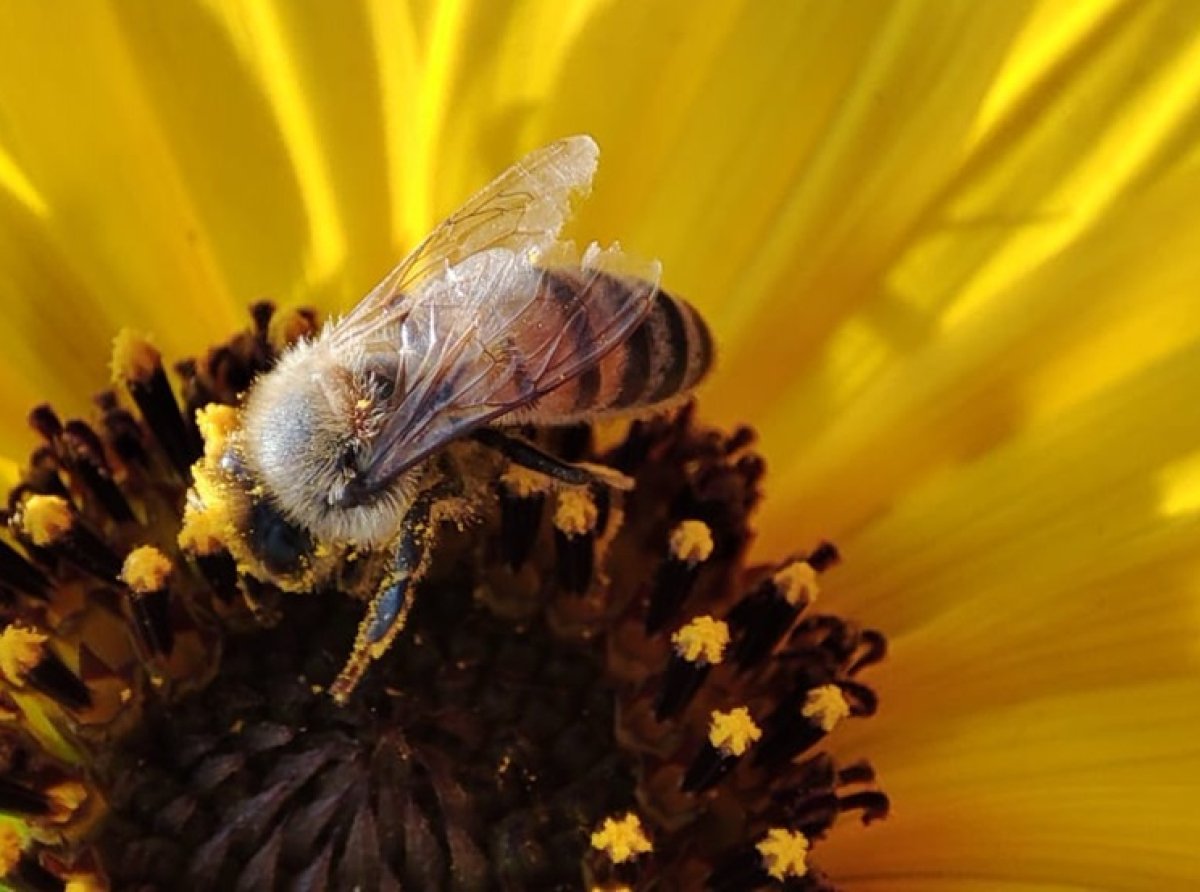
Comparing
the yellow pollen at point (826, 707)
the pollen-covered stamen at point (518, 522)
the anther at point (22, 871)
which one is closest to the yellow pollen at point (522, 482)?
the pollen-covered stamen at point (518, 522)

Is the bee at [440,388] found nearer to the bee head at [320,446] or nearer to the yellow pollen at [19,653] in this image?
the bee head at [320,446]

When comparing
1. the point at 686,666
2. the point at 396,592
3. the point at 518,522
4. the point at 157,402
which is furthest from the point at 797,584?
the point at 157,402

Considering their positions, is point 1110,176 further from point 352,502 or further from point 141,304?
point 141,304

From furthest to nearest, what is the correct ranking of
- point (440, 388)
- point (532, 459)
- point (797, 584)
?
point (797, 584)
point (532, 459)
point (440, 388)

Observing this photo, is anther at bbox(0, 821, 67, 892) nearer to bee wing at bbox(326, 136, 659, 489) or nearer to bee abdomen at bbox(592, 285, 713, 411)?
bee wing at bbox(326, 136, 659, 489)

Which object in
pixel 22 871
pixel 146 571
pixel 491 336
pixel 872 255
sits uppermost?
pixel 872 255

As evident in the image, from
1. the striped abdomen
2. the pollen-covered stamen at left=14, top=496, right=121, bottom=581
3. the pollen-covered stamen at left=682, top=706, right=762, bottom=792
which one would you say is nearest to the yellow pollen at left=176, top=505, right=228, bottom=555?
the pollen-covered stamen at left=14, top=496, right=121, bottom=581

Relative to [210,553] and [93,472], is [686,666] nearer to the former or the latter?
[210,553]

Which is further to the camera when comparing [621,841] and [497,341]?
[621,841]

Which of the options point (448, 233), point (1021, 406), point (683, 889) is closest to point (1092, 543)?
point (1021, 406)
